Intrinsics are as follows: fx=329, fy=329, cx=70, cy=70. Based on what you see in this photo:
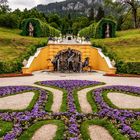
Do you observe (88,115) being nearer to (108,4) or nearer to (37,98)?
(37,98)

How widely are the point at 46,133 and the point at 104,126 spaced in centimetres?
224

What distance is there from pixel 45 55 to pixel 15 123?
972 inches

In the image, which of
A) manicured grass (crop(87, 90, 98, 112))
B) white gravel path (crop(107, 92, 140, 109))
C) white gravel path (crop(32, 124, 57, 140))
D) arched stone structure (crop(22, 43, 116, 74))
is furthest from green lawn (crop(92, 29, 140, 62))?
white gravel path (crop(32, 124, 57, 140))

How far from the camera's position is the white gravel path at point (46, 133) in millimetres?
10750

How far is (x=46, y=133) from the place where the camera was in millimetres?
11156

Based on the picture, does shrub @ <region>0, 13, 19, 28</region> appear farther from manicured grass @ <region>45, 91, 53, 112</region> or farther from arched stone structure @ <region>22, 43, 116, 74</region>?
manicured grass @ <region>45, 91, 53, 112</region>

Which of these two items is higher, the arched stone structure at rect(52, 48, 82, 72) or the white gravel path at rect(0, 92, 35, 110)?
the arched stone structure at rect(52, 48, 82, 72)

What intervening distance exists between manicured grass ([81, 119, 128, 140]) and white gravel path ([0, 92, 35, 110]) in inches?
151

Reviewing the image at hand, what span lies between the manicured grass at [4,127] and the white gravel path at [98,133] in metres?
Result: 2.85

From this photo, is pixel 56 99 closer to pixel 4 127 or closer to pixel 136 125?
pixel 4 127

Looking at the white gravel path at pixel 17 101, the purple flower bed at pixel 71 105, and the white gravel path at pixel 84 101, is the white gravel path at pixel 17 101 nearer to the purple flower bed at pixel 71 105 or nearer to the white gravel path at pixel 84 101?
the purple flower bed at pixel 71 105

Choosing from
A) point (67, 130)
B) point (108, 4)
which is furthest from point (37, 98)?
point (108, 4)

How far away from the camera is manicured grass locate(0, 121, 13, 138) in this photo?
436 inches

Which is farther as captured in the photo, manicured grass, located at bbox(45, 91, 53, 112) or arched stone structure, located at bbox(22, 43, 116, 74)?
arched stone structure, located at bbox(22, 43, 116, 74)
